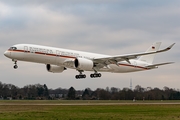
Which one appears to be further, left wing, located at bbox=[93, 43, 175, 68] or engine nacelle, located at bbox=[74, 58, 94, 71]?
left wing, located at bbox=[93, 43, 175, 68]

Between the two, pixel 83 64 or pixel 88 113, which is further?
pixel 83 64

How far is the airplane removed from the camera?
190 feet

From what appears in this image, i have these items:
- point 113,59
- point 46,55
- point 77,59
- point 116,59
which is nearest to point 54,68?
point 77,59

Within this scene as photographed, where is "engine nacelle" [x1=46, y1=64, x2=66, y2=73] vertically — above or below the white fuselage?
below

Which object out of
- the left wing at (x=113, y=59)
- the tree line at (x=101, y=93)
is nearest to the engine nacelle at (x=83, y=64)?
→ the left wing at (x=113, y=59)

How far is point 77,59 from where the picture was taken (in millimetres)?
62125

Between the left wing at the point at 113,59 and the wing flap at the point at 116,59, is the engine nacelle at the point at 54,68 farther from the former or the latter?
the wing flap at the point at 116,59

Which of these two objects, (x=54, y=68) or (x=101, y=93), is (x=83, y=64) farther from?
(x=101, y=93)

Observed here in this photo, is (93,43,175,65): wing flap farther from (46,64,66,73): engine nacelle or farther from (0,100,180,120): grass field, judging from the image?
(0,100,180,120): grass field

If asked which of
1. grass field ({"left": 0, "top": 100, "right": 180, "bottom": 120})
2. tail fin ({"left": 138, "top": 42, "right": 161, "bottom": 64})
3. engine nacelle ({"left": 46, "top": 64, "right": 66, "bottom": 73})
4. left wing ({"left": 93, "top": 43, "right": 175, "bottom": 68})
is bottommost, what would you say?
grass field ({"left": 0, "top": 100, "right": 180, "bottom": 120})

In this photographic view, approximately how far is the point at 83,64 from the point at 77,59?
1.32 metres

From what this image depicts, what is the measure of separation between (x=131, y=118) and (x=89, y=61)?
24751 millimetres

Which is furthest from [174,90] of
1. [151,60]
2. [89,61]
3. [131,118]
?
[131,118]

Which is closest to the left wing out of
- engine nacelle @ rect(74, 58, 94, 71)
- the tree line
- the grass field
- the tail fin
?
engine nacelle @ rect(74, 58, 94, 71)
